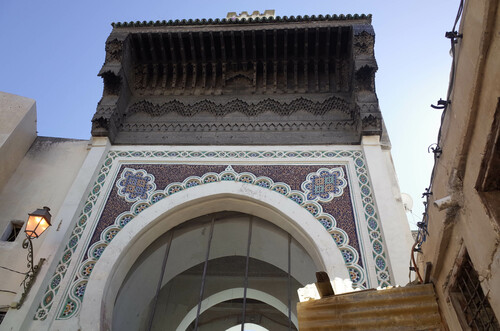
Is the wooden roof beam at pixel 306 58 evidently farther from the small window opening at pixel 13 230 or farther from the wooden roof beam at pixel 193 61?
the small window opening at pixel 13 230

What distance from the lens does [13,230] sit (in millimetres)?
4777

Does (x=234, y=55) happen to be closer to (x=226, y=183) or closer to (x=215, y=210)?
(x=226, y=183)

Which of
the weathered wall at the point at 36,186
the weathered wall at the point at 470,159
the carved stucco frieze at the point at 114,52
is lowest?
the weathered wall at the point at 470,159

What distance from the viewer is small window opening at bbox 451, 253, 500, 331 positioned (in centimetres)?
220

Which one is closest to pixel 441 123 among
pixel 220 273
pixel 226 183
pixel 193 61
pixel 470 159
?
pixel 470 159

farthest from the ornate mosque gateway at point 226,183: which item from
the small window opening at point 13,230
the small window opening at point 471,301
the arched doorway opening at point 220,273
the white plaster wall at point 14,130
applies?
the small window opening at point 471,301

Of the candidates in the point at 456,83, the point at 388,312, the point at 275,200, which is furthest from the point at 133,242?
the point at 456,83

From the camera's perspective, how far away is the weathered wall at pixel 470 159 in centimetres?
190

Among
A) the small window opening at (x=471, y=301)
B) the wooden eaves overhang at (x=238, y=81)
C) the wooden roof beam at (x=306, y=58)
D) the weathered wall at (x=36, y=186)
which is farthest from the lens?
the wooden roof beam at (x=306, y=58)

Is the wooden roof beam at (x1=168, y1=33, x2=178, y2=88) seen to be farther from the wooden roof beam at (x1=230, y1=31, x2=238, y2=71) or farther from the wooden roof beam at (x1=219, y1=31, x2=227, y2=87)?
the wooden roof beam at (x1=230, y1=31, x2=238, y2=71)

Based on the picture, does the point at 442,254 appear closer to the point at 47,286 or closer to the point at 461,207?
the point at 461,207

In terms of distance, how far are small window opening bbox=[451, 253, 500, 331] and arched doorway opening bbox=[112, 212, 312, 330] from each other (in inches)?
81.5

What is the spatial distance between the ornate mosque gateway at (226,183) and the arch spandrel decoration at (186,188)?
1 centimetres

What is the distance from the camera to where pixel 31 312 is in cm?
391
